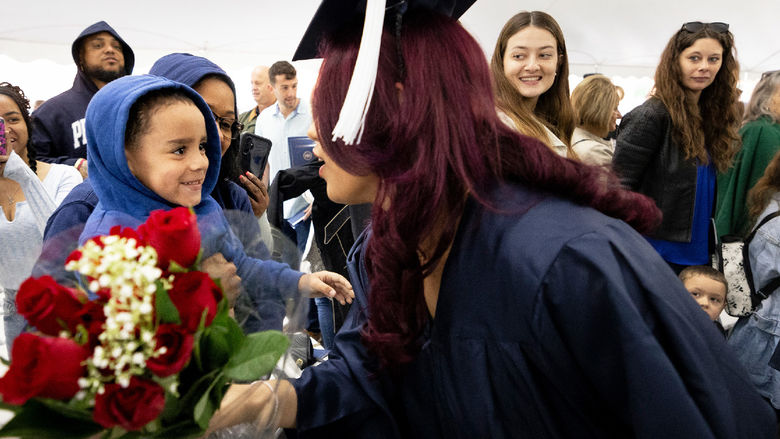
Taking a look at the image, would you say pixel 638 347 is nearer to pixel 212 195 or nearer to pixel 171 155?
pixel 171 155

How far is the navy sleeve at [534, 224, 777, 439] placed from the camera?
37.4 inches

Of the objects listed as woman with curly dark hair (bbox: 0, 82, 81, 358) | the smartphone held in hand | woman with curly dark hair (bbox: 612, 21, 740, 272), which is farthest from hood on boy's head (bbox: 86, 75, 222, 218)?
woman with curly dark hair (bbox: 612, 21, 740, 272)

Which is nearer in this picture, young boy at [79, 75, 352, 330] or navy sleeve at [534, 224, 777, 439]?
navy sleeve at [534, 224, 777, 439]

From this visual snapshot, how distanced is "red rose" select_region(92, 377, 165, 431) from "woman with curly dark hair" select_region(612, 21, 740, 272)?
3.09 m

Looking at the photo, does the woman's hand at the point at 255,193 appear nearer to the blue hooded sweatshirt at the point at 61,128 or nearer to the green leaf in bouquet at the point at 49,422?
the blue hooded sweatshirt at the point at 61,128

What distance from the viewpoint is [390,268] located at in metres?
1.21

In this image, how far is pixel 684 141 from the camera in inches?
138

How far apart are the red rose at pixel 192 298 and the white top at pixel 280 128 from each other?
4.45 m

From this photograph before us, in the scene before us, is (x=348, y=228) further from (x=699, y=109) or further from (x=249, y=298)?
(x=249, y=298)

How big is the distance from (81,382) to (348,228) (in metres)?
3.05

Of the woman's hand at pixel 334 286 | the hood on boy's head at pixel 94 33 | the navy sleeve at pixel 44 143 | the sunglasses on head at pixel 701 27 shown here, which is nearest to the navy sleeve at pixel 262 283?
the woman's hand at pixel 334 286

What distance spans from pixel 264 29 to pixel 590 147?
8.56 meters

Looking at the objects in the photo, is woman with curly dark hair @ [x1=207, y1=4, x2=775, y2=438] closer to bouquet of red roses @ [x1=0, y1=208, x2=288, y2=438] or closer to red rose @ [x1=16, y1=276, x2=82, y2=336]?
bouquet of red roses @ [x1=0, y1=208, x2=288, y2=438]

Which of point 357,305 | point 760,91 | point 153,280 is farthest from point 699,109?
point 153,280
